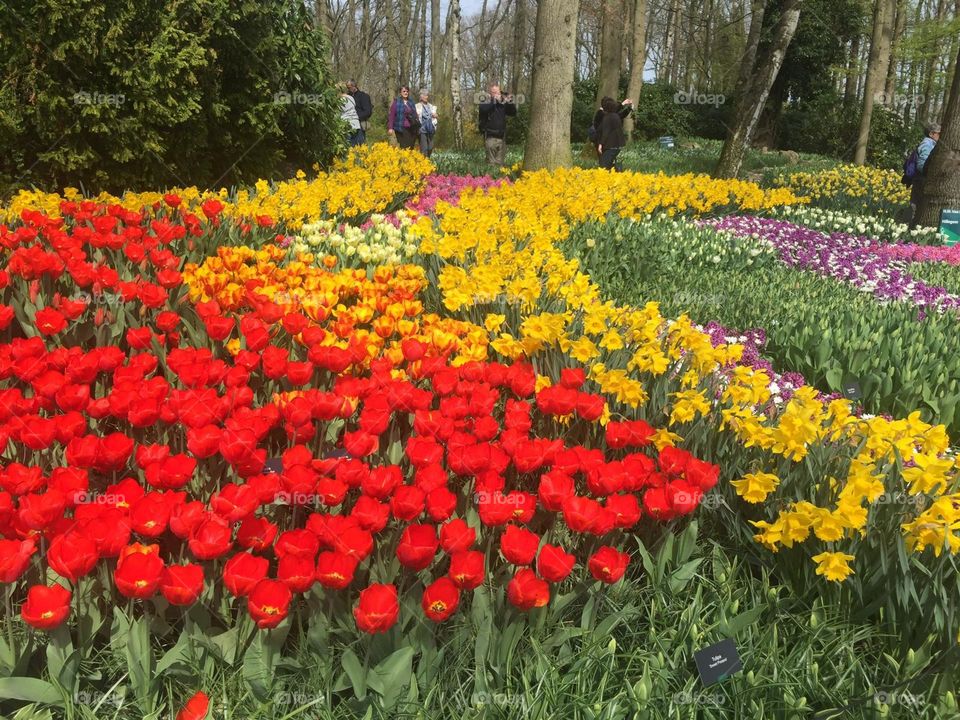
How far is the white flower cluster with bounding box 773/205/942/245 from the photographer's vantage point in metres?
9.19

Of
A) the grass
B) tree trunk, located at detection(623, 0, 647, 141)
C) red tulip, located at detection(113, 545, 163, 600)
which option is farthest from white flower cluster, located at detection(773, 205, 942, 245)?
tree trunk, located at detection(623, 0, 647, 141)

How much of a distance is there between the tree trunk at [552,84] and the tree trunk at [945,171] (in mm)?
4763

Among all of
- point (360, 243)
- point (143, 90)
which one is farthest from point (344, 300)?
point (143, 90)

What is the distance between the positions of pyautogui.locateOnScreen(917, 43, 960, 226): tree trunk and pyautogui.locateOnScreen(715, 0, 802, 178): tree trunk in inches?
116

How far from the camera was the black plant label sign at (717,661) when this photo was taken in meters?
1.65

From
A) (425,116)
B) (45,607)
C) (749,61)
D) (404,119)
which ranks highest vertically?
(749,61)

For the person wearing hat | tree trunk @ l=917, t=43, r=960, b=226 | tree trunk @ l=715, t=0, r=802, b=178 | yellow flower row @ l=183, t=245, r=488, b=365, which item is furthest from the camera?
tree trunk @ l=715, t=0, r=802, b=178

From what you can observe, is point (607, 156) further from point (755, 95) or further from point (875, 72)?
point (875, 72)

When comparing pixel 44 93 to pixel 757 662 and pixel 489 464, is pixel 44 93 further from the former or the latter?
pixel 757 662

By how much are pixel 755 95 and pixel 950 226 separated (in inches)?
159

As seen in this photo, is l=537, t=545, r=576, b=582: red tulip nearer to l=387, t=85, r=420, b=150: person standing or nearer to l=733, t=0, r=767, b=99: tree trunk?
l=733, t=0, r=767, b=99: tree trunk

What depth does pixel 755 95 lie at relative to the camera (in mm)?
12000

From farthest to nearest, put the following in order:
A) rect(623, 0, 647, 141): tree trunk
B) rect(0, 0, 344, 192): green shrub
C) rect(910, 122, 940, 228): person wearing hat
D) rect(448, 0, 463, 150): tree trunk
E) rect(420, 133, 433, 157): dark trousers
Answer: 1. rect(448, 0, 463, 150): tree trunk
2. rect(623, 0, 647, 141): tree trunk
3. rect(420, 133, 433, 157): dark trousers
4. rect(910, 122, 940, 228): person wearing hat
5. rect(0, 0, 344, 192): green shrub

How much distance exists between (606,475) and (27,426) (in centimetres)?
156
